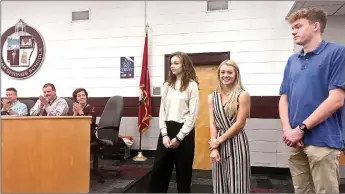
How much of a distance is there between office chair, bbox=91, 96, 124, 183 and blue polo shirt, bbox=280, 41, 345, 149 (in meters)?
2.03

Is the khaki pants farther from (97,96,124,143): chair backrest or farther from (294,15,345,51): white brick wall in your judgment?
(294,15,345,51): white brick wall

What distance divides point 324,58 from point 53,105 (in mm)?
2646

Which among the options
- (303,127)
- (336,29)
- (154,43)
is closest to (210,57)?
(154,43)

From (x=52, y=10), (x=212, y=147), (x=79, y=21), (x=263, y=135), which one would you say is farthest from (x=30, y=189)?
(x=52, y=10)

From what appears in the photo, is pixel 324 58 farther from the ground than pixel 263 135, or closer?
farther from the ground

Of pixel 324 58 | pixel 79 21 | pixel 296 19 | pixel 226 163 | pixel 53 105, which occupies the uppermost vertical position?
pixel 79 21

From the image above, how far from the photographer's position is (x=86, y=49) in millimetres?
4168

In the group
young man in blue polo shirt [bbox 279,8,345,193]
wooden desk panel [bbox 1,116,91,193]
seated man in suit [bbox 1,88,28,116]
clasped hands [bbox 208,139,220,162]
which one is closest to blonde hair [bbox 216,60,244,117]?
clasped hands [bbox 208,139,220,162]

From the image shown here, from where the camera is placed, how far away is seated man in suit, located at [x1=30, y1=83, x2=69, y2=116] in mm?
2727

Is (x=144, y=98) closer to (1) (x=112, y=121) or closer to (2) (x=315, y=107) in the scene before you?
(1) (x=112, y=121)

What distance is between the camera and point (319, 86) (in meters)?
1.04

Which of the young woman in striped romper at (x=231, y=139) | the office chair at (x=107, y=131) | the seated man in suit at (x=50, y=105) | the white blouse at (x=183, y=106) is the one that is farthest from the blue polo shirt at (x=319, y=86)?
the seated man in suit at (x=50, y=105)

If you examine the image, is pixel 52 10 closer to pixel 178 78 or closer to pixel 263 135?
pixel 178 78

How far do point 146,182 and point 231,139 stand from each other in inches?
71.2
